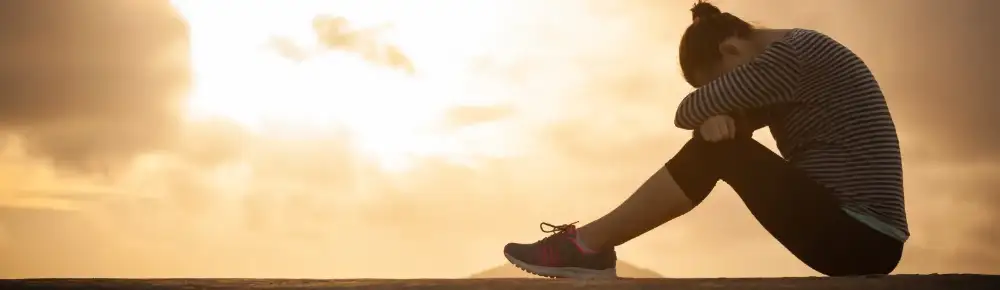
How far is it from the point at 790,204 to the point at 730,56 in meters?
0.77

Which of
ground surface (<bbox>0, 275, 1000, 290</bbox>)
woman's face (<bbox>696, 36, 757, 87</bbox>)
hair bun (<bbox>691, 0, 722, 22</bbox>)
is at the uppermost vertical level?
hair bun (<bbox>691, 0, 722, 22</bbox>)

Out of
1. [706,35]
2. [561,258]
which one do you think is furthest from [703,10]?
[561,258]

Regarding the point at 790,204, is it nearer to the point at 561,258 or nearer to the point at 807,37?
the point at 807,37

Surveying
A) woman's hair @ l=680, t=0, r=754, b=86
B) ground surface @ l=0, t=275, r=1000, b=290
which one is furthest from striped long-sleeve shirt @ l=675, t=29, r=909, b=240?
ground surface @ l=0, t=275, r=1000, b=290

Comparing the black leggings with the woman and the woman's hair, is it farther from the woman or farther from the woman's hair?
the woman's hair

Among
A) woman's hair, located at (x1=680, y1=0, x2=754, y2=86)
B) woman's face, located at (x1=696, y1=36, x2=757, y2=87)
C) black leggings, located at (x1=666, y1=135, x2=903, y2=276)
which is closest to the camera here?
black leggings, located at (x1=666, y1=135, x2=903, y2=276)

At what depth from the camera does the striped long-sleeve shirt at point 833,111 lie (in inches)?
142

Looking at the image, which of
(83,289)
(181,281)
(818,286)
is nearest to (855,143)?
(818,286)

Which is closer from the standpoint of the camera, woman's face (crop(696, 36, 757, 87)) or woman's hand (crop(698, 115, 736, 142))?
woman's hand (crop(698, 115, 736, 142))

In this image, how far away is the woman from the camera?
360cm

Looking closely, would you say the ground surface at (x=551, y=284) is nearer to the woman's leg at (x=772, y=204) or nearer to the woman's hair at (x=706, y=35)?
the woman's leg at (x=772, y=204)

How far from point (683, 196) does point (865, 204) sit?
0.75 metres

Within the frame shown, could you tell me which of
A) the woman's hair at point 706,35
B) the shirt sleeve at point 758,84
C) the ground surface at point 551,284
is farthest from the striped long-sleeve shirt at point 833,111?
the ground surface at point 551,284

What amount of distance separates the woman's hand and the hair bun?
2.20 ft
